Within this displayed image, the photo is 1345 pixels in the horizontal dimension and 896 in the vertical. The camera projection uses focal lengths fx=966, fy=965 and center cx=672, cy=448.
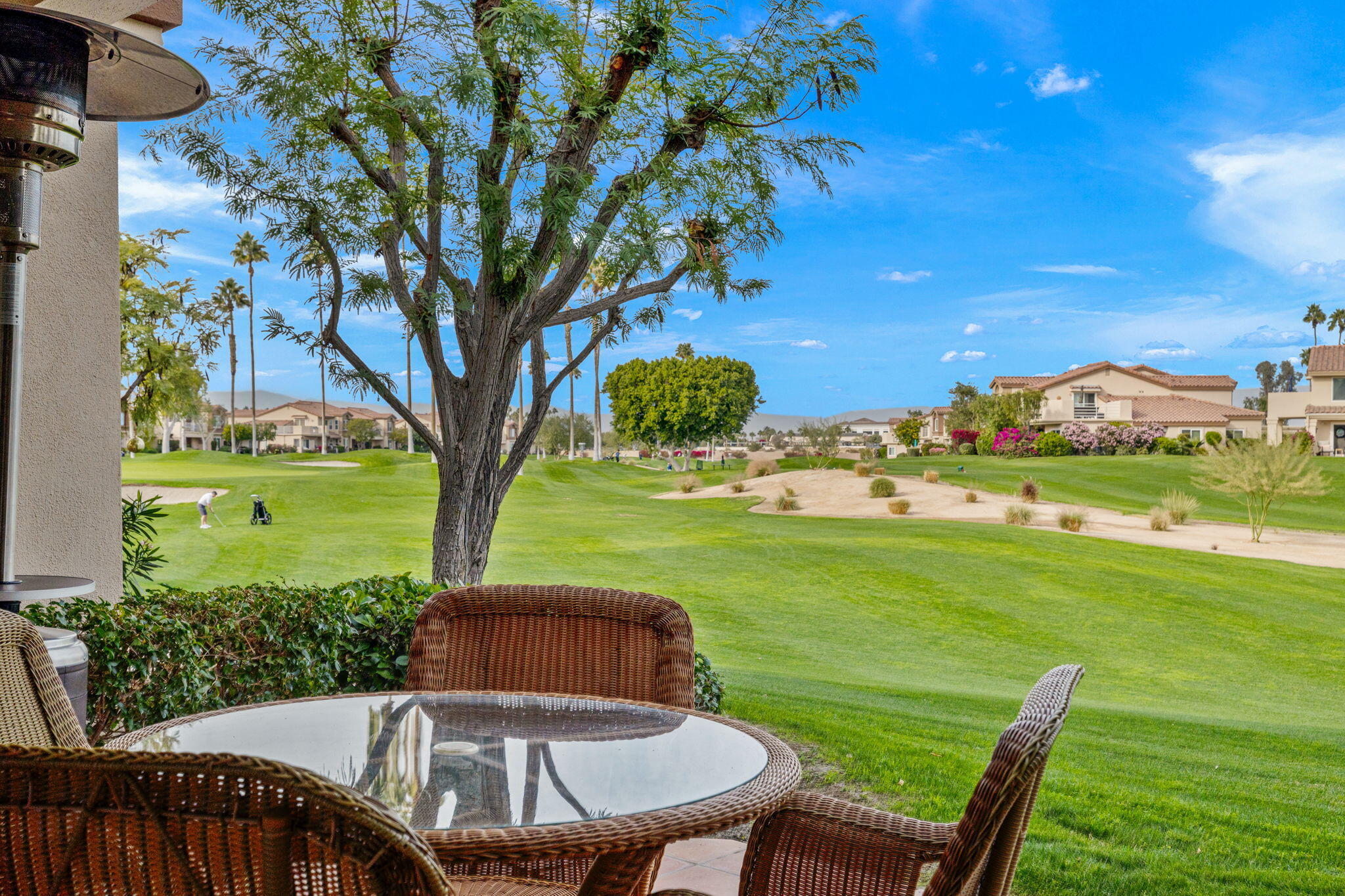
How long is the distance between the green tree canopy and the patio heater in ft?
142

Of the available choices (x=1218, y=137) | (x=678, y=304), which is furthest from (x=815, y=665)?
(x=1218, y=137)

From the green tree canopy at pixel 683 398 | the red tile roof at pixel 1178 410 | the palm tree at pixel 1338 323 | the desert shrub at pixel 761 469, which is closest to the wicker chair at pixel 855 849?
the desert shrub at pixel 761 469

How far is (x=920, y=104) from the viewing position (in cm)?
8369

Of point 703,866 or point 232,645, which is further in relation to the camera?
point 232,645

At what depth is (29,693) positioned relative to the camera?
5.16 ft

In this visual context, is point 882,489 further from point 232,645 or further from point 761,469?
point 232,645

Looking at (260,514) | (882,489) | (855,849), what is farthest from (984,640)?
(260,514)

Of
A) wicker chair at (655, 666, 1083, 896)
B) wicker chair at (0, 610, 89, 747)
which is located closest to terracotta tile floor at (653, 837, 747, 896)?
wicker chair at (655, 666, 1083, 896)

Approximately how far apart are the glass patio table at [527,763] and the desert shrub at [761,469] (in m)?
28.2

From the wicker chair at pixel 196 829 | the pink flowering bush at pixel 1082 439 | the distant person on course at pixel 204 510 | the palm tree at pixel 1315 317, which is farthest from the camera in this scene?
the palm tree at pixel 1315 317

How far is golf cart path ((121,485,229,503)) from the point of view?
23359 millimetres

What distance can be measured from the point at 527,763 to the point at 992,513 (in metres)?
Result: 21.3

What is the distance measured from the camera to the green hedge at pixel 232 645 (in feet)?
A: 9.62

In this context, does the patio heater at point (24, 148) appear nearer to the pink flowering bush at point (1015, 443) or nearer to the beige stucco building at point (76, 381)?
the beige stucco building at point (76, 381)
